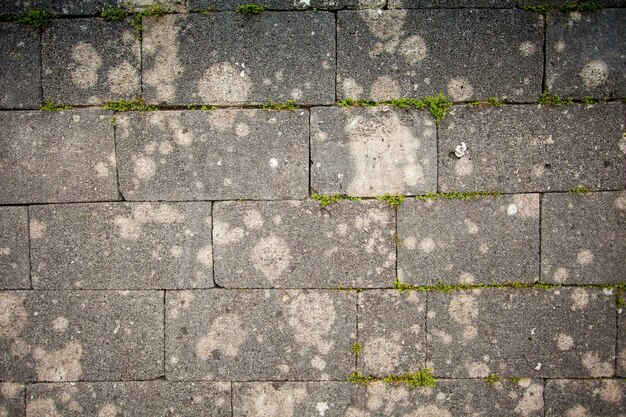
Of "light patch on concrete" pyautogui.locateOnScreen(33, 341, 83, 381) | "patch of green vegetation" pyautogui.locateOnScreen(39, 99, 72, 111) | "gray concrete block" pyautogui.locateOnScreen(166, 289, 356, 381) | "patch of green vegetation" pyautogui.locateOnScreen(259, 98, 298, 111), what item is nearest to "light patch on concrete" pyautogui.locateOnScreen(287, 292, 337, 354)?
"gray concrete block" pyautogui.locateOnScreen(166, 289, 356, 381)

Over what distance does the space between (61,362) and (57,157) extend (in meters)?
1.52

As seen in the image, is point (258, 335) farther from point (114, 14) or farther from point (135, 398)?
point (114, 14)

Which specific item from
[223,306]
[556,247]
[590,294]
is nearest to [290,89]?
[223,306]

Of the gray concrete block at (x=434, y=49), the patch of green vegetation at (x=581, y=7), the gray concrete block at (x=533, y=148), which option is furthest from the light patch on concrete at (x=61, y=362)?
the patch of green vegetation at (x=581, y=7)

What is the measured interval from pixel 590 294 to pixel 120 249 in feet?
11.4

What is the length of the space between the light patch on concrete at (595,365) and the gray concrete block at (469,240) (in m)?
0.73

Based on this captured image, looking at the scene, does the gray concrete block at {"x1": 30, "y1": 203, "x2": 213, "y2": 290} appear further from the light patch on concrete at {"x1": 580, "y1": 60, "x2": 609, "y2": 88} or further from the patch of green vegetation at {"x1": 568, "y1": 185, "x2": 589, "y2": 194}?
the light patch on concrete at {"x1": 580, "y1": 60, "x2": 609, "y2": 88}

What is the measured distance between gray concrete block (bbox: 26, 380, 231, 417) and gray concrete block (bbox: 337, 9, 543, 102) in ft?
8.10

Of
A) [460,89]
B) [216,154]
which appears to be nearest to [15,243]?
[216,154]

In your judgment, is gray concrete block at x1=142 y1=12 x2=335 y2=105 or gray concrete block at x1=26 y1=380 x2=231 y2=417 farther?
gray concrete block at x1=26 y1=380 x2=231 y2=417

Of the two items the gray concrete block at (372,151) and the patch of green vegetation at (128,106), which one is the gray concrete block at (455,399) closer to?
the gray concrete block at (372,151)

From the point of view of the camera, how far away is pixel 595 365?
257 cm

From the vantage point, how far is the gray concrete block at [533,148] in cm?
249

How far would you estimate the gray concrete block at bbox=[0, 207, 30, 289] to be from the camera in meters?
2.55
